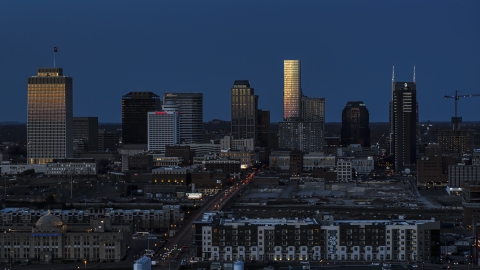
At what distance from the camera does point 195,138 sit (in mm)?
119812

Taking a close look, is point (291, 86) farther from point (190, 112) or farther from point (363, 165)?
point (363, 165)

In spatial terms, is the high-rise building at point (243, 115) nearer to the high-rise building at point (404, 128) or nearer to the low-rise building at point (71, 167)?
the high-rise building at point (404, 128)

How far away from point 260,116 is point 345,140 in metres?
16.3

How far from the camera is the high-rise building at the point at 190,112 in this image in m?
119

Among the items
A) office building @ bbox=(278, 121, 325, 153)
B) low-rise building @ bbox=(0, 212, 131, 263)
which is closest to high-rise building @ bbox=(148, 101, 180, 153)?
office building @ bbox=(278, 121, 325, 153)

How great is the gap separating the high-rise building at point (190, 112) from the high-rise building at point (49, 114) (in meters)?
28.2

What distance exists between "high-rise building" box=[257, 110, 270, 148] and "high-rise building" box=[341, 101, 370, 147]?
14673 mm

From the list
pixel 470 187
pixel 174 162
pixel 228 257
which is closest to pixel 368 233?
pixel 228 257

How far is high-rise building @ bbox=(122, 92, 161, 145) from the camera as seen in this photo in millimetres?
121250

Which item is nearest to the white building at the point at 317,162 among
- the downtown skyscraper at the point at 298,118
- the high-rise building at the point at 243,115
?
the downtown skyscraper at the point at 298,118

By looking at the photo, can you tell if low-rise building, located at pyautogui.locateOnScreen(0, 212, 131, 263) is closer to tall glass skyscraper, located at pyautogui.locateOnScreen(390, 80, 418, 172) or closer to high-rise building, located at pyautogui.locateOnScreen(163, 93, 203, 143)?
tall glass skyscraper, located at pyautogui.locateOnScreen(390, 80, 418, 172)

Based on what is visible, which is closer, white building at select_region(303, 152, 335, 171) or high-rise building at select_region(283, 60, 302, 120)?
white building at select_region(303, 152, 335, 171)

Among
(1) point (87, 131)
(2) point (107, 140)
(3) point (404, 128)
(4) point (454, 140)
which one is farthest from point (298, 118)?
(3) point (404, 128)

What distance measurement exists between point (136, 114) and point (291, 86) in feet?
114
